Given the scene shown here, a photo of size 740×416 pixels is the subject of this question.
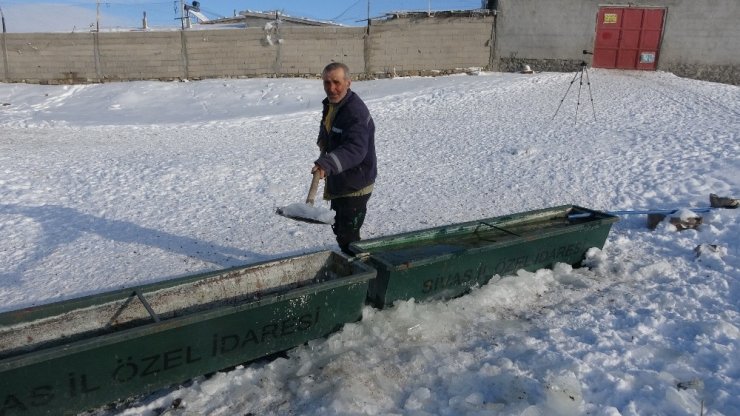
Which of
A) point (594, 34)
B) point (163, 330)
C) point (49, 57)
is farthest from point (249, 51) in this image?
point (163, 330)

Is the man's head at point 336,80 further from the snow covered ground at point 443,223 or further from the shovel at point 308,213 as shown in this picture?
the snow covered ground at point 443,223

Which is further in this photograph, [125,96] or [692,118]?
[125,96]

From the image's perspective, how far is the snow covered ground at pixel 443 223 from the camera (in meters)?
3.59

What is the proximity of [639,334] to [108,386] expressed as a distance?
3.95 meters

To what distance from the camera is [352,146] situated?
414 cm

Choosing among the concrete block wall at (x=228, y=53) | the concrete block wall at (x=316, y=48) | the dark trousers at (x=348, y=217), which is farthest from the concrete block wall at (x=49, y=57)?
the dark trousers at (x=348, y=217)

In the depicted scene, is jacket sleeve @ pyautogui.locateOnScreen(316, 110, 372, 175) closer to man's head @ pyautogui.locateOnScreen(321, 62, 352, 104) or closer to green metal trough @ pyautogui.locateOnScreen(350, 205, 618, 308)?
man's head @ pyautogui.locateOnScreen(321, 62, 352, 104)

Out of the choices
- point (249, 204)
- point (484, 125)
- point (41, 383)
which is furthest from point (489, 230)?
point (484, 125)

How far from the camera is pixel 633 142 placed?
10344mm

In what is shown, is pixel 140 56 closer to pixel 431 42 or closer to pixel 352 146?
pixel 431 42

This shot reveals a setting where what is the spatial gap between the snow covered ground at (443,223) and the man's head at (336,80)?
183 cm

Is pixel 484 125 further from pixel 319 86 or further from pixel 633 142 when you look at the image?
pixel 319 86

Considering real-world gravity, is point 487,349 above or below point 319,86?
below

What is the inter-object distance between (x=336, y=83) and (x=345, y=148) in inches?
20.2
